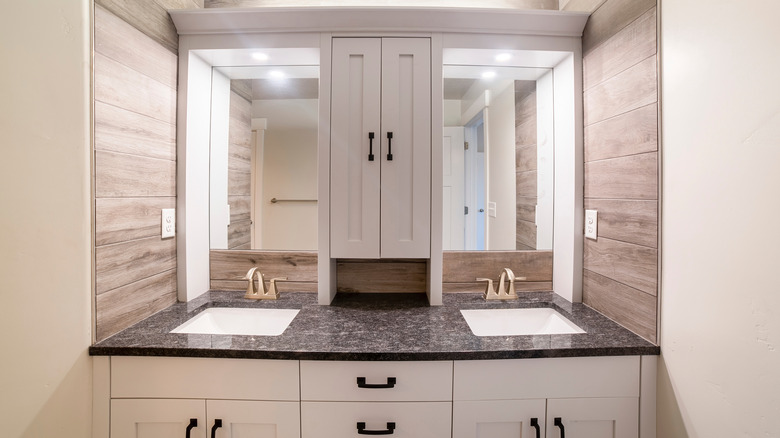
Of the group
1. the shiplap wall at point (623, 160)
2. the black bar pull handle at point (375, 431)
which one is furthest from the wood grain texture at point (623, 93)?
the black bar pull handle at point (375, 431)

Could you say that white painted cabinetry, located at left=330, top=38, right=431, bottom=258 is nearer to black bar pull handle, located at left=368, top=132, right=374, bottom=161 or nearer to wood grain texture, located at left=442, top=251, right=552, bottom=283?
black bar pull handle, located at left=368, top=132, right=374, bottom=161

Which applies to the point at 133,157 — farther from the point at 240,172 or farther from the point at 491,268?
the point at 491,268

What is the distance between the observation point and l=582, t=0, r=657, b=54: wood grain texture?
1155mm

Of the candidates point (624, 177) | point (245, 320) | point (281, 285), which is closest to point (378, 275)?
point (281, 285)

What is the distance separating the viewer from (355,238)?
4.68 feet

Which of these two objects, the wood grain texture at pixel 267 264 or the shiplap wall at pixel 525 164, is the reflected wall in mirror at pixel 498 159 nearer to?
the shiplap wall at pixel 525 164

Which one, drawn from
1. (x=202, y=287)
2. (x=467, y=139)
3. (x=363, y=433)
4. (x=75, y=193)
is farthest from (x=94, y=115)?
(x=467, y=139)

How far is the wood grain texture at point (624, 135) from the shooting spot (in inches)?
43.4

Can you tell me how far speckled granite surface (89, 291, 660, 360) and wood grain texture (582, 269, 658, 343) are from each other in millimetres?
32

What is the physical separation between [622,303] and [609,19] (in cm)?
108

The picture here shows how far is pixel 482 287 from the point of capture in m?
1.65

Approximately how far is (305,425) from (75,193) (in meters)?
1.01

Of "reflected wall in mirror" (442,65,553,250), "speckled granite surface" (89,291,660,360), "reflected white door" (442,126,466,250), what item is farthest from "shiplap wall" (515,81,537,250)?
"speckled granite surface" (89,291,660,360)

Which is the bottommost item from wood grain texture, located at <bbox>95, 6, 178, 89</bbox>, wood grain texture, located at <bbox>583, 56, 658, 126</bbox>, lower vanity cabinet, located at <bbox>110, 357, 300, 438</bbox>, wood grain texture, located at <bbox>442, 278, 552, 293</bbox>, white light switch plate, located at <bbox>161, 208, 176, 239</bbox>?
lower vanity cabinet, located at <bbox>110, 357, 300, 438</bbox>
